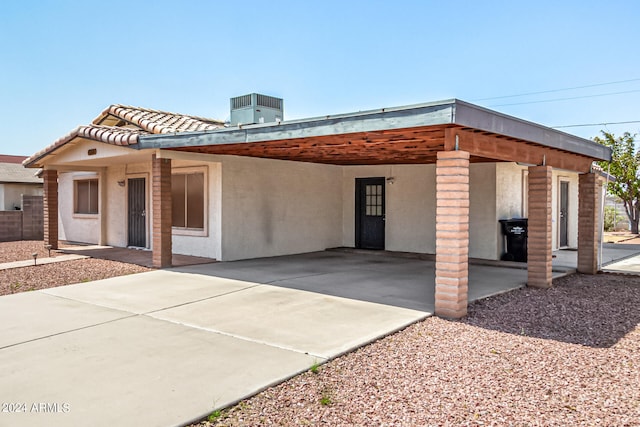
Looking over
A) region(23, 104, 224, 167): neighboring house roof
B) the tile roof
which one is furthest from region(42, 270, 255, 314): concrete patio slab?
the tile roof

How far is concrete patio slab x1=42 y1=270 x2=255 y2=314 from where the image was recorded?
7.05m

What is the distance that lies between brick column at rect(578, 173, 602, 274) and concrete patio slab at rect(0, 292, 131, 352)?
8.95 metres

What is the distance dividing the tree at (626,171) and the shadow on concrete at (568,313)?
1513 centimetres

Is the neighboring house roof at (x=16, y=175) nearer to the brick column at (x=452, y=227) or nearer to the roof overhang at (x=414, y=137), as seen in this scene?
the roof overhang at (x=414, y=137)

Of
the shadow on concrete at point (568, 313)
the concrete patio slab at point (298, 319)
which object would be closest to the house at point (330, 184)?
the shadow on concrete at point (568, 313)

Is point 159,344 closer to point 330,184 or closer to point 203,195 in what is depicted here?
point 203,195

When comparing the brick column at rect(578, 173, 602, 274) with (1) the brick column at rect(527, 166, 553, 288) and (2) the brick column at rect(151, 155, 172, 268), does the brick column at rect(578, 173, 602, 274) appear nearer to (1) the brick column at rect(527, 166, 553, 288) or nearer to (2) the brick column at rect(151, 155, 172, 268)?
(1) the brick column at rect(527, 166, 553, 288)

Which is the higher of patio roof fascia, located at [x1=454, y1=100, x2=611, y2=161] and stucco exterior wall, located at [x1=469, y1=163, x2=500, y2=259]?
patio roof fascia, located at [x1=454, y1=100, x2=611, y2=161]

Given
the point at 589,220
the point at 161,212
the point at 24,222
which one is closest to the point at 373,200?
the point at 589,220

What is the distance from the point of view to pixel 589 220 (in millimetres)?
10086

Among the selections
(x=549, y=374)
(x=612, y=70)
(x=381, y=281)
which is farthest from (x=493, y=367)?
(x=612, y=70)

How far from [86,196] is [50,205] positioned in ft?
6.74

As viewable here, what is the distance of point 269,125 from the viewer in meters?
7.76

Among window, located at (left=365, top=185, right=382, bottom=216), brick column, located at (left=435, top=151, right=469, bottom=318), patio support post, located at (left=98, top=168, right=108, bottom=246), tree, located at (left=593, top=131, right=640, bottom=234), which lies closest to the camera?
brick column, located at (left=435, top=151, right=469, bottom=318)
